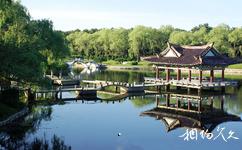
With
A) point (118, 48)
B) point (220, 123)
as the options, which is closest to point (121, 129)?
point (220, 123)

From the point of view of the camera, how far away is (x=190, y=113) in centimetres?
4209

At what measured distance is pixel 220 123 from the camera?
37094mm

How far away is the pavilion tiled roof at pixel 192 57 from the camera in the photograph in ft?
194

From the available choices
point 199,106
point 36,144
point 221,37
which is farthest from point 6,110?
point 221,37

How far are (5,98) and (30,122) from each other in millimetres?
3330

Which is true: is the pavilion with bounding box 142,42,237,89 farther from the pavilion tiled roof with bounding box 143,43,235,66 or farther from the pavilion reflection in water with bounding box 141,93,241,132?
the pavilion reflection in water with bounding box 141,93,241,132

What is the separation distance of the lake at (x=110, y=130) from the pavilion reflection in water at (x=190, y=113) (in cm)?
63

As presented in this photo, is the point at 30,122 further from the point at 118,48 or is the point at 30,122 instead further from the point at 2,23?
the point at 118,48

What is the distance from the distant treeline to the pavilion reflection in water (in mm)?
53983

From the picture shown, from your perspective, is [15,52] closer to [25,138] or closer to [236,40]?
[25,138]

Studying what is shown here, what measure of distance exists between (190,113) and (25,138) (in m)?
18.2

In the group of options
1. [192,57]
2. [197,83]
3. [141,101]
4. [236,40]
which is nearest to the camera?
[141,101]

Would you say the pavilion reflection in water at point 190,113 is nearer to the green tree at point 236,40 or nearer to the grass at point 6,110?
the grass at point 6,110

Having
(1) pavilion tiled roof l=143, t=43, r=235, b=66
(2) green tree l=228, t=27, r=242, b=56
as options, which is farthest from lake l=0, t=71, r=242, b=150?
(2) green tree l=228, t=27, r=242, b=56
